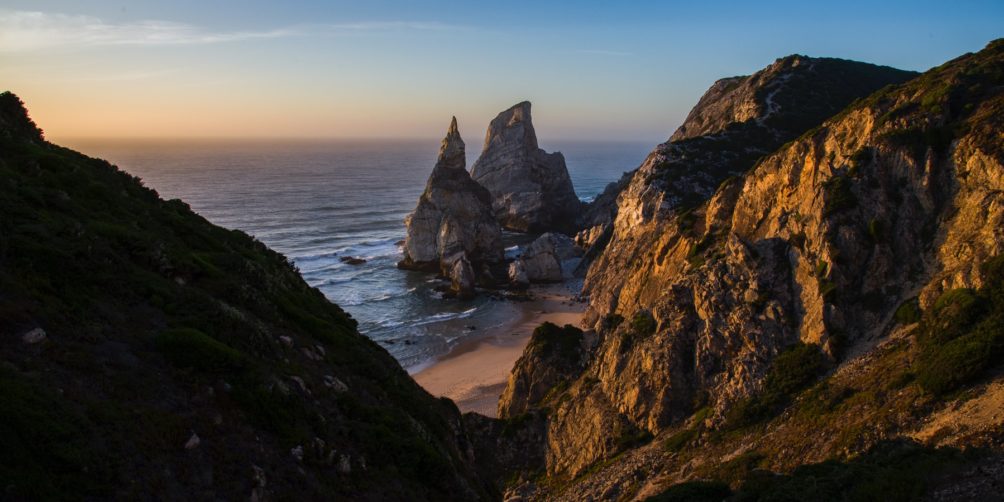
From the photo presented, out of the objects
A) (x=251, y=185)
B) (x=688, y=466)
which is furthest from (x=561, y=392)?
(x=251, y=185)

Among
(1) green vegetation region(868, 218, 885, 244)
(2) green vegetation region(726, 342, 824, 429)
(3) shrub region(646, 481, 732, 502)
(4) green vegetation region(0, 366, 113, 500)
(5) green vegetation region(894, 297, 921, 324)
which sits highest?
(1) green vegetation region(868, 218, 885, 244)

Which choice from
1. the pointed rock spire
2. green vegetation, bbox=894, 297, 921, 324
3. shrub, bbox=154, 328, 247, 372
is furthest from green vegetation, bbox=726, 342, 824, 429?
the pointed rock spire

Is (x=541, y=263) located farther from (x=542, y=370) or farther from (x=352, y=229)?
(x=352, y=229)

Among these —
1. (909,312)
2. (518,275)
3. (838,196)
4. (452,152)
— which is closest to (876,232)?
(838,196)

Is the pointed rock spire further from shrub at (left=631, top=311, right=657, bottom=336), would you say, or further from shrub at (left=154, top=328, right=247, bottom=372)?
shrub at (left=154, top=328, right=247, bottom=372)

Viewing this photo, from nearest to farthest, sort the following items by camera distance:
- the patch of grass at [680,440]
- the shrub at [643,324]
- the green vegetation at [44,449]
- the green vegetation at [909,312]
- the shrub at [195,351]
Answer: the green vegetation at [44,449]
the shrub at [195,351]
the green vegetation at [909,312]
the patch of grass at [680,440]
the shrub at [643,324]

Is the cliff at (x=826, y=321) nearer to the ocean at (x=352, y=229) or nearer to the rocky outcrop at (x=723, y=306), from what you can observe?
the rocky outcrop at (x=723, y=306)

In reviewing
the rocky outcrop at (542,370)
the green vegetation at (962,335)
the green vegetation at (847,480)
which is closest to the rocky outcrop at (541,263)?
the rocky outcrop at (542,370)
